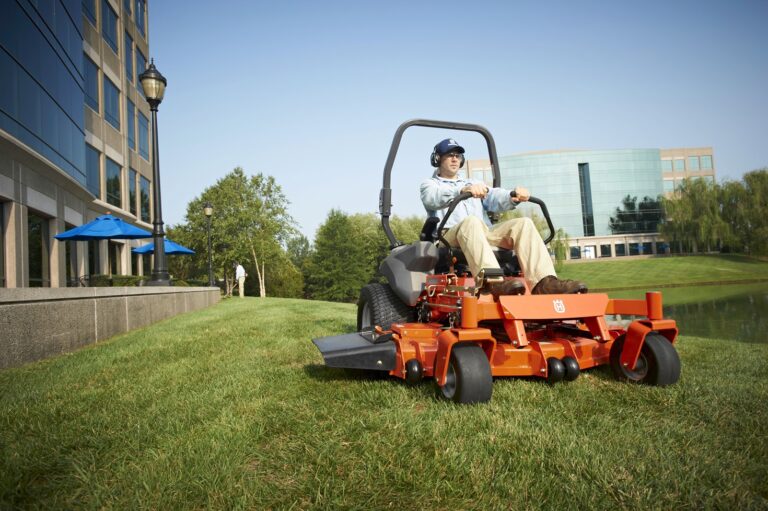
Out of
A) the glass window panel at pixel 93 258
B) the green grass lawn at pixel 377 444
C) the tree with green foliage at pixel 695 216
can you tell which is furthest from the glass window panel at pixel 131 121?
the tree with green foliage at pixel 695 216

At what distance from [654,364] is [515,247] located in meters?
1.25

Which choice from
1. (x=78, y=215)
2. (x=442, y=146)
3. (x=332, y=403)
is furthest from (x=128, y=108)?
(x=332, y=403)

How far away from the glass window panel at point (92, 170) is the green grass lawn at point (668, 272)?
38.4 m

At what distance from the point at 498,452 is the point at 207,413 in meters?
1.69

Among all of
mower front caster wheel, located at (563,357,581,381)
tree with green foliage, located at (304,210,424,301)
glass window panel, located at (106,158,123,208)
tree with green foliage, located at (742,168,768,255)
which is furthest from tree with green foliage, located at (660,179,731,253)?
mower front caster wheel, located at (563,357,581,381)

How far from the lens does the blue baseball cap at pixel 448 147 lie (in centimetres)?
452

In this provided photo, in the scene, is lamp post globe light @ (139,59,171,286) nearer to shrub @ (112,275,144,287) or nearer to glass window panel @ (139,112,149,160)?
shrub @ (112,275,144,287)

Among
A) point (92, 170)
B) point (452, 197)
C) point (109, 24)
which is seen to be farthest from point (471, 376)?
point (109, 24)

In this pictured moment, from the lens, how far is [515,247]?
12.4 feet

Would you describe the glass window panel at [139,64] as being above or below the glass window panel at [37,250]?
above

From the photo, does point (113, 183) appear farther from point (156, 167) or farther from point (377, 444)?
point (377, 444)

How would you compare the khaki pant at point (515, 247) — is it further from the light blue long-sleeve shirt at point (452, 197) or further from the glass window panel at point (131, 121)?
the glass window panel at point (131, 121)

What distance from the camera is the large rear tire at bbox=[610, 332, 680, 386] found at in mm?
3082

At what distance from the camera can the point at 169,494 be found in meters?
1.81
